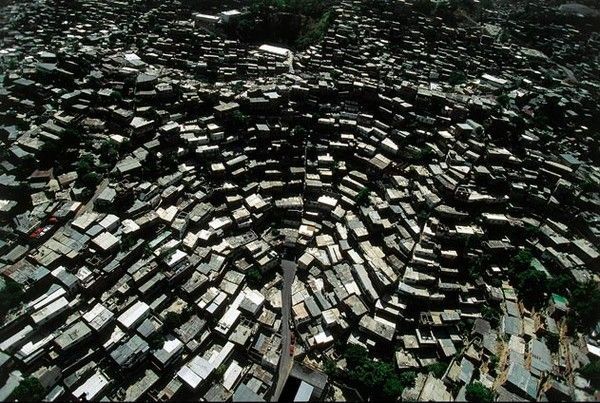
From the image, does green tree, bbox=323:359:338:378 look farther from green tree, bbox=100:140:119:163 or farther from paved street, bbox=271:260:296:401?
green tree, bbox=100:140:119:163

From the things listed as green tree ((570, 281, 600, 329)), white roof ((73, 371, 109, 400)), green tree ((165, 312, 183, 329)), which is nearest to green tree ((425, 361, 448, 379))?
green tree ((570, 281, 600, 329))

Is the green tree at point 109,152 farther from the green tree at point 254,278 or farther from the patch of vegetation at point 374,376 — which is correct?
the patch of vegetation at point 374,376

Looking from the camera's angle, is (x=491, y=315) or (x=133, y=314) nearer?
(x=133, y=314)

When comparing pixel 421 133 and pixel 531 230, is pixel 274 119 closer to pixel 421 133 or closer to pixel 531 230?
pixel 421 133

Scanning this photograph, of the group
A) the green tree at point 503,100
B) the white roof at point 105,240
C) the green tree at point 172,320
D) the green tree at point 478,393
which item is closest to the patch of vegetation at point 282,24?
the green tree at point 503,100

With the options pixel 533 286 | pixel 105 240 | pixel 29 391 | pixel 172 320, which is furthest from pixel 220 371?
pixel 533 286

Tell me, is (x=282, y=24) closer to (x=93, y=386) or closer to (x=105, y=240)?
(x=105, y=240)
